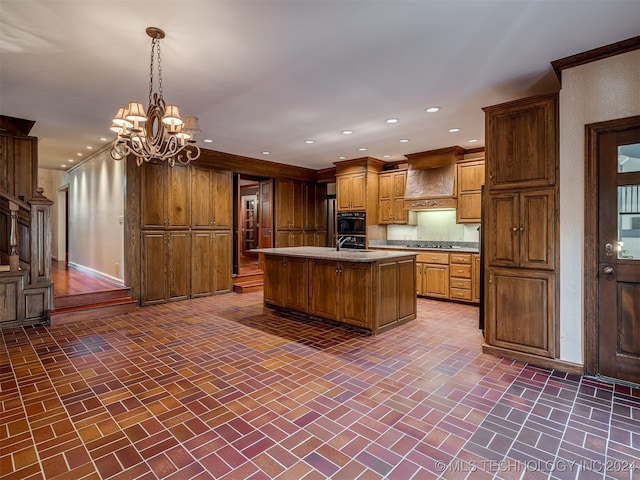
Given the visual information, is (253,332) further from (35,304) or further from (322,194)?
(322,194)

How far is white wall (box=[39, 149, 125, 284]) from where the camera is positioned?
227 inches

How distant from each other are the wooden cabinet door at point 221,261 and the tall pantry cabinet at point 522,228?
473 centimetres

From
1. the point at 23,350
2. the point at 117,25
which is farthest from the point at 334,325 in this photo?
the point at 117,25

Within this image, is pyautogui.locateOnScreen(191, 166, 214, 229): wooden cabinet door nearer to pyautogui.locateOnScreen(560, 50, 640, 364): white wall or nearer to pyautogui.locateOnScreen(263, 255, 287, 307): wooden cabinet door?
pyautogui.locateOnScreen(263, 255, 287, 307): wooden cabinet door

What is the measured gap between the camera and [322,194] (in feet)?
→ 28.2

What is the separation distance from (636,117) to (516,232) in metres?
1.20

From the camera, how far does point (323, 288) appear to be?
14.7 feet

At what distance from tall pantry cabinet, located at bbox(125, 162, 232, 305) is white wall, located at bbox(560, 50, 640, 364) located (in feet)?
17.6

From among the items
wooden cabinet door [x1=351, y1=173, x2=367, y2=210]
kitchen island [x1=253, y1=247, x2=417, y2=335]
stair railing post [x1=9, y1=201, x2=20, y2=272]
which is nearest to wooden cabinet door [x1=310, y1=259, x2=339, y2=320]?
kitchen island [x1=253, y1=247, x2=417, y2=335]

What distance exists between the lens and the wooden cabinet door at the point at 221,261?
648 centimetres

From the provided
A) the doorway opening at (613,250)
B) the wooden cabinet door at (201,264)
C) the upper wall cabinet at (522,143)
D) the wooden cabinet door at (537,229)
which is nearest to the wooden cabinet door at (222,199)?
the wooden cabinet door at (201,264)

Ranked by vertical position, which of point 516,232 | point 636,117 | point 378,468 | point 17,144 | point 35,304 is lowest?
point 378,468

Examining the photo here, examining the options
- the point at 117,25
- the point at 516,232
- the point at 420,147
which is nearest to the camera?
the point at 117,25

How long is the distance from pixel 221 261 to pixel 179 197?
1.42m
